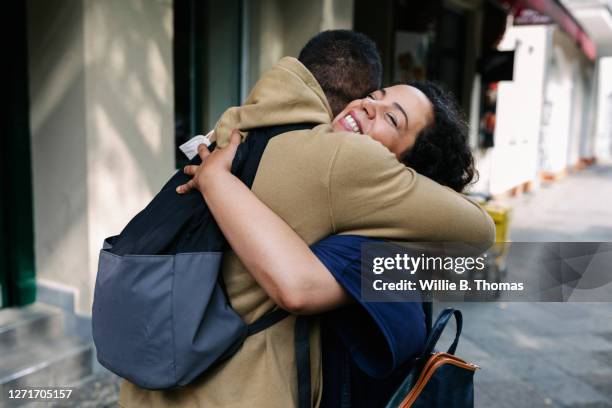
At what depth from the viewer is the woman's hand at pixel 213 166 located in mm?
1289

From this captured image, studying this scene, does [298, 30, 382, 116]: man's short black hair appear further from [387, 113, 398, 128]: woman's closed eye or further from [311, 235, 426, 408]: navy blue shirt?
[311, 235, 426, 408]: navy blue shirt

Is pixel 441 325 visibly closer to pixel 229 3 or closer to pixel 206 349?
pixel 206 349

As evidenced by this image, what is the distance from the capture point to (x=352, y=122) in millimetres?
1445

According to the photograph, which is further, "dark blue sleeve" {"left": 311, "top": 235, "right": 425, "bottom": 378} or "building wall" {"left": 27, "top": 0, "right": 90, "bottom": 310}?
"building wall" {"left": 27, "top": 0, "right": 90, "bottom": 310}

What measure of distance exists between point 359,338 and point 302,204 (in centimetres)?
34

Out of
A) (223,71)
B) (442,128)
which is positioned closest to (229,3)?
(223,71)

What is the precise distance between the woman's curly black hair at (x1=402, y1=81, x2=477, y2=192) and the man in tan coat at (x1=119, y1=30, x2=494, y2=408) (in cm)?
12

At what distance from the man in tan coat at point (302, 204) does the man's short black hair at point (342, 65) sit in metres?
0.24

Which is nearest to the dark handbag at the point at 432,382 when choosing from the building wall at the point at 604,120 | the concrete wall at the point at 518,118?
the concrete wall at the point at 518,118

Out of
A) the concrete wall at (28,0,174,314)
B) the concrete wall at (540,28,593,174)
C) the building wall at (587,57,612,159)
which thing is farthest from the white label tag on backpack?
the building wall at (587,57,612,159)

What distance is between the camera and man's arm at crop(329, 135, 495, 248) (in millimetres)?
1197

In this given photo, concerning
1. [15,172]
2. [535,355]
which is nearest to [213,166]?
[15,172]

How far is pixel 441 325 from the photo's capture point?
4.81ft

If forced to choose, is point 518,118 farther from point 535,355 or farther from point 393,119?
point 393,119
